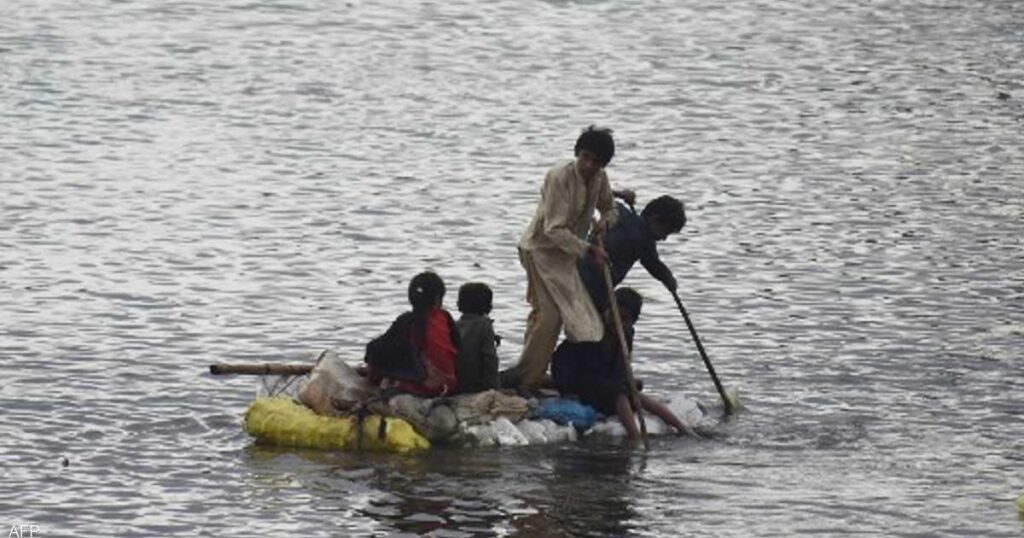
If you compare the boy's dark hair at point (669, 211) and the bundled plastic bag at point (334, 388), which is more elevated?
the boy's dark hair at point (669, 211)

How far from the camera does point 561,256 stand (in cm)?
1691

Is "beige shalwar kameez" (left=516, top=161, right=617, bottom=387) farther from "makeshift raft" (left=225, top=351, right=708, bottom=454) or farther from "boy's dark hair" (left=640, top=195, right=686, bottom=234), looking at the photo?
"makeshift raft" (left=225, top=351, right=708, bottom=454)

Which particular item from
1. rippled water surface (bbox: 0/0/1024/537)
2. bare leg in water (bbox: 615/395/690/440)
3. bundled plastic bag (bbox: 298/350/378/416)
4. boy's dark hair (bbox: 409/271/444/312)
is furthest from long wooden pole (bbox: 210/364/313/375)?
bare leg in water (bbox: 615/395/690/440)

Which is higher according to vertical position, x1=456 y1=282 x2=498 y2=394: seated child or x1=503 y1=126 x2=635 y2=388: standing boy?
x1=503 y1=126 x2=635 y2=388: standing boy

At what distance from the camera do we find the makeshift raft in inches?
651

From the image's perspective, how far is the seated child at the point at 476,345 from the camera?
55.1 ft

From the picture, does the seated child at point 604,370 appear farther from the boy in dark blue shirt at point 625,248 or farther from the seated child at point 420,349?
the seated child at point 420,349

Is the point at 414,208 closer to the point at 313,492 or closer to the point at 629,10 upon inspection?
the point at 313,492

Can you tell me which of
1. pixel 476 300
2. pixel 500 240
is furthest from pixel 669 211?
pixel 500 240

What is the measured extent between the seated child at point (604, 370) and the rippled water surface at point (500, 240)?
0.35m

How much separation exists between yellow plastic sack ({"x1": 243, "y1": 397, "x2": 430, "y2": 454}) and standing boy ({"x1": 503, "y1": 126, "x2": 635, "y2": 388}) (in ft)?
3.62

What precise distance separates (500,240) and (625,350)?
8.15 meters

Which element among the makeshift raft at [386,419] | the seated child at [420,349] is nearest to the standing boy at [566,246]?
the makeshift raft at [386,419]

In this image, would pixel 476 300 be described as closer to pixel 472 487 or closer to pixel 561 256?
pixel 561 256
